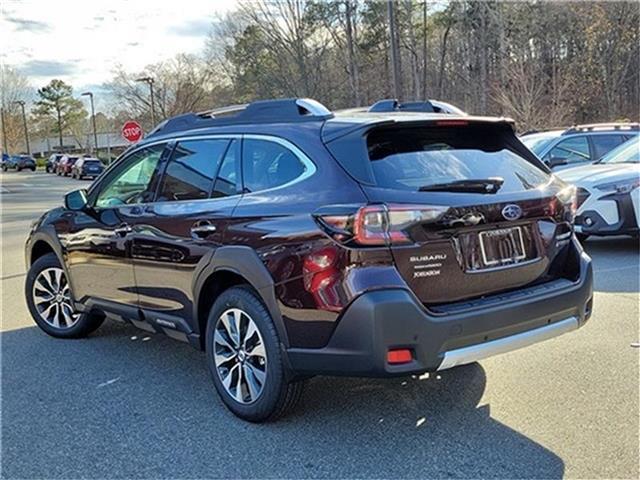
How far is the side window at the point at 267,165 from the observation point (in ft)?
11.2

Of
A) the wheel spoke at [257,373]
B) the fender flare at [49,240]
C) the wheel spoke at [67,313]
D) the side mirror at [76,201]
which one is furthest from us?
the wheel spoke at [67,313]

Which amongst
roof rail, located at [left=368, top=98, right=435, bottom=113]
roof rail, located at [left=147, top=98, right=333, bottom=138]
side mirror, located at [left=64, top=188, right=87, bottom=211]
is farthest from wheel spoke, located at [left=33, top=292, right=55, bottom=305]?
roof rail, located at [left=368, top=98, right=435, bottom=113]

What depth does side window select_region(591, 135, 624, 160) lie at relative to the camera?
9.88 m

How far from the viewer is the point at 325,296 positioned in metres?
3.03

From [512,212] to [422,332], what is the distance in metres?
0.87

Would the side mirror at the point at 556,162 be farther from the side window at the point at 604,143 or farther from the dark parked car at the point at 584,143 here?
the side window at the point at 604,143

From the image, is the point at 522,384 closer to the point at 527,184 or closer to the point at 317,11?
the point at 527,184

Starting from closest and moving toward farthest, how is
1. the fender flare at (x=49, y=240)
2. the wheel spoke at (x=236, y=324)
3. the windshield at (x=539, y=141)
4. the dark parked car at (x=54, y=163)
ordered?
the wheel spoke at (x=236, y=324) → the fender flare at (x=49, y=240) → the windshield at (x=539, y=141) → the dark parked car at (x=54, y=163)

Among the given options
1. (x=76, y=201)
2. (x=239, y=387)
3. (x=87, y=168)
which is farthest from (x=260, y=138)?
(x=87, y=168)

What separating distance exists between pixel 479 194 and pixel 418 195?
1.29 feet

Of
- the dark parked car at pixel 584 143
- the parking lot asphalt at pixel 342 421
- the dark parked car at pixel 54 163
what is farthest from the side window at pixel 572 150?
the dark parked car at pixel 54 163

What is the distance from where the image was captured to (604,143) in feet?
32.6

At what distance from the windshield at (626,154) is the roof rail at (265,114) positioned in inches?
255

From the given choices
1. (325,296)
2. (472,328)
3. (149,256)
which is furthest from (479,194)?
(149,256)
